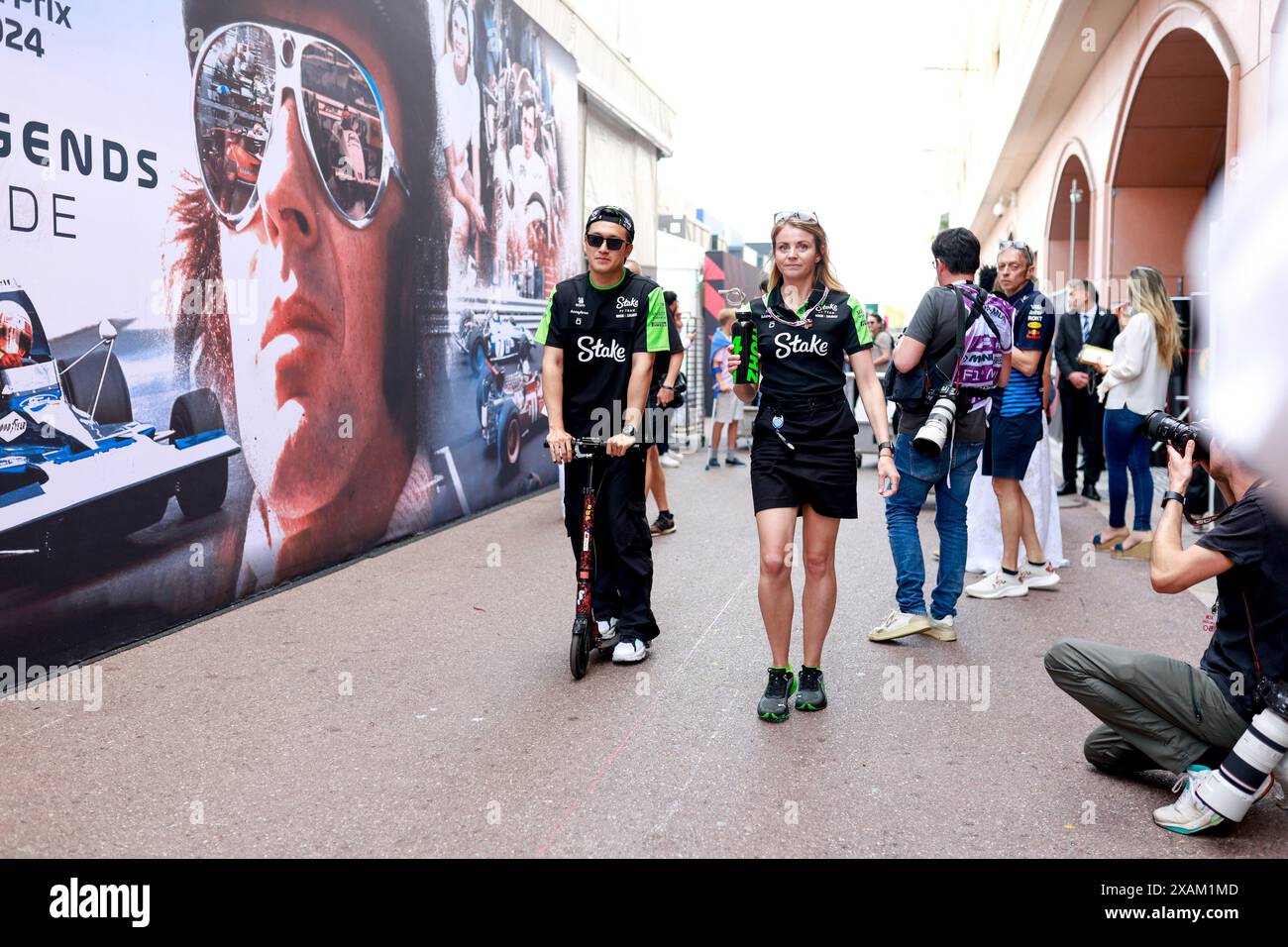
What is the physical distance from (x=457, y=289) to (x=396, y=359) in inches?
57.0

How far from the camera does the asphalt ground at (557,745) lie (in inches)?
133

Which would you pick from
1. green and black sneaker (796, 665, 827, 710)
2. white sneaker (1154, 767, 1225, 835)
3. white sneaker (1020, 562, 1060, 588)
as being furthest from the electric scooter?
white sneaker (1020, 562, 1060, 588)

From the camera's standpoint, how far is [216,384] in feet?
20.7

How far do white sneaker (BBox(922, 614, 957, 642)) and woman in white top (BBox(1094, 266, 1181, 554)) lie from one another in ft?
9.11

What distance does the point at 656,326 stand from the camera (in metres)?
5.29

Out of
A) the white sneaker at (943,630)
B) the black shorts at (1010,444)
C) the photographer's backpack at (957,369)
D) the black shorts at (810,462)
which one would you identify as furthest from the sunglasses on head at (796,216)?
the black shorts at (1010,444)

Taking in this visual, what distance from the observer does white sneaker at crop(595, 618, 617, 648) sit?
18.0 feet

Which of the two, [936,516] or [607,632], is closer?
[607,632]

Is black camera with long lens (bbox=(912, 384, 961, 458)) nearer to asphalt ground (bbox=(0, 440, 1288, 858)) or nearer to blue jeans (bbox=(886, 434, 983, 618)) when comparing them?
blue jeans (bbox=(886, 434, 983, 618))

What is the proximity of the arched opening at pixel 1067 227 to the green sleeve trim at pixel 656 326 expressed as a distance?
14436 millimetres

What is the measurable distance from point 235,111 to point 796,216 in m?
3.66

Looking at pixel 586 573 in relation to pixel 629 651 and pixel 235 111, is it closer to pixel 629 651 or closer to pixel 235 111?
pixel 629 651

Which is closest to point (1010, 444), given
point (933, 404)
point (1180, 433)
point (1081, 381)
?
point (933, 404)

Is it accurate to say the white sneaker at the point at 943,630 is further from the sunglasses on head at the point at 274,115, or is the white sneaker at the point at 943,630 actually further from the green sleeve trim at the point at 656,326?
the sunglasses on head at the point at 274,115
